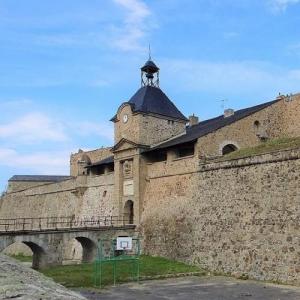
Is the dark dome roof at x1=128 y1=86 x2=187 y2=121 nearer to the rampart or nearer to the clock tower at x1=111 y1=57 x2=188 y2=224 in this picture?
the clock tower at x1=111 y1=57 x2=188 y2=224

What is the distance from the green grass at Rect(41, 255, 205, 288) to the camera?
19.5 m

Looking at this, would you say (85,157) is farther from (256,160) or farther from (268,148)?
(256,160)

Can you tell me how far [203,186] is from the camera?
2467 centimetres

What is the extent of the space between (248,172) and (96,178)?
1501 cm

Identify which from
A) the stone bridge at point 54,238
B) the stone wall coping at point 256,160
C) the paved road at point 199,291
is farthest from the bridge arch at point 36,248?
the stone wall coping at point 256,160

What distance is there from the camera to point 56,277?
20.2 metres

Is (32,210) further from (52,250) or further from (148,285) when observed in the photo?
(148,285)

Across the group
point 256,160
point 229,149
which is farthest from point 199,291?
point 229,149

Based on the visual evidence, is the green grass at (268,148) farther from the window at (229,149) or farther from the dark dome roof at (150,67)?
the dark dome roof at (150,67)

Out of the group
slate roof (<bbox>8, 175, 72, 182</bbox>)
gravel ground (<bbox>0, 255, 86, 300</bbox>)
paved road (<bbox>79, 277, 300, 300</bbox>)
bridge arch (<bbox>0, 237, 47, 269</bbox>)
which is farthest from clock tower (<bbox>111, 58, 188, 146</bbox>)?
slate roof (<bbox>8, 175, 72, 182</bbox>)

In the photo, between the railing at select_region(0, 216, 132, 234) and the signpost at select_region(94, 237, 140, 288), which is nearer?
the signpost at select_region(94, 237, 140, 288)

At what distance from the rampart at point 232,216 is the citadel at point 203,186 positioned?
4cm

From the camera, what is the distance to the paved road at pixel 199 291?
632 inches

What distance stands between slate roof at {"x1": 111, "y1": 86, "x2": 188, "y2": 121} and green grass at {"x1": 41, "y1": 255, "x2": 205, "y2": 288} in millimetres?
9021
